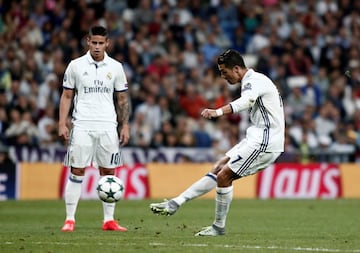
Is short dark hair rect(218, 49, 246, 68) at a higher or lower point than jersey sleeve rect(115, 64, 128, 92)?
higher

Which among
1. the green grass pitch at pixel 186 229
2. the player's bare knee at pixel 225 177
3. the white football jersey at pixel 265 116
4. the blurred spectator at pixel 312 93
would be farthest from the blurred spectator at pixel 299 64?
the player's bare knee at pixel 225 177

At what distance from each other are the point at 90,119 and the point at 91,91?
38cm

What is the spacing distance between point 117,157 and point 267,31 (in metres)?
15.4

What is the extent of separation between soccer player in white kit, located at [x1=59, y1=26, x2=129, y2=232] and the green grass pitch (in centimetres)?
57

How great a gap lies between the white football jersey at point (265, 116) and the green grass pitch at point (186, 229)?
1.17 m

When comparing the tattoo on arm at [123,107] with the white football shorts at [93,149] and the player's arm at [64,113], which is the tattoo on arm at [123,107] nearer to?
the white football shorts at [93,149]

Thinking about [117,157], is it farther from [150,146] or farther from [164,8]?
[164,8]

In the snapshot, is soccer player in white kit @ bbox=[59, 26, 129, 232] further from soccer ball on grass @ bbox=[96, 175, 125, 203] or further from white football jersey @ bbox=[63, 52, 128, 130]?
soccer ball on grass @ bbox=[96, 175, 125, 203]

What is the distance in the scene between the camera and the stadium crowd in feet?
77.8

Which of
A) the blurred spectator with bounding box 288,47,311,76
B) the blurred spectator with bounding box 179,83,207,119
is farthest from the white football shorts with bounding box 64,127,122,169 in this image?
the blurred spectator with bounding box 288,47,311,76

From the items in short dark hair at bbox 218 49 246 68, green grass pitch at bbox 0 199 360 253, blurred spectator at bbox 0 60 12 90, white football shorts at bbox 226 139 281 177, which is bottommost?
green grass pitch at bbox 0 199 360 253

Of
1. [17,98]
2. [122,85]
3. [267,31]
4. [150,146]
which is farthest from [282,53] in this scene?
[122,85]

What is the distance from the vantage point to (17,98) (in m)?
23.1

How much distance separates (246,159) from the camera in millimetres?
11812
